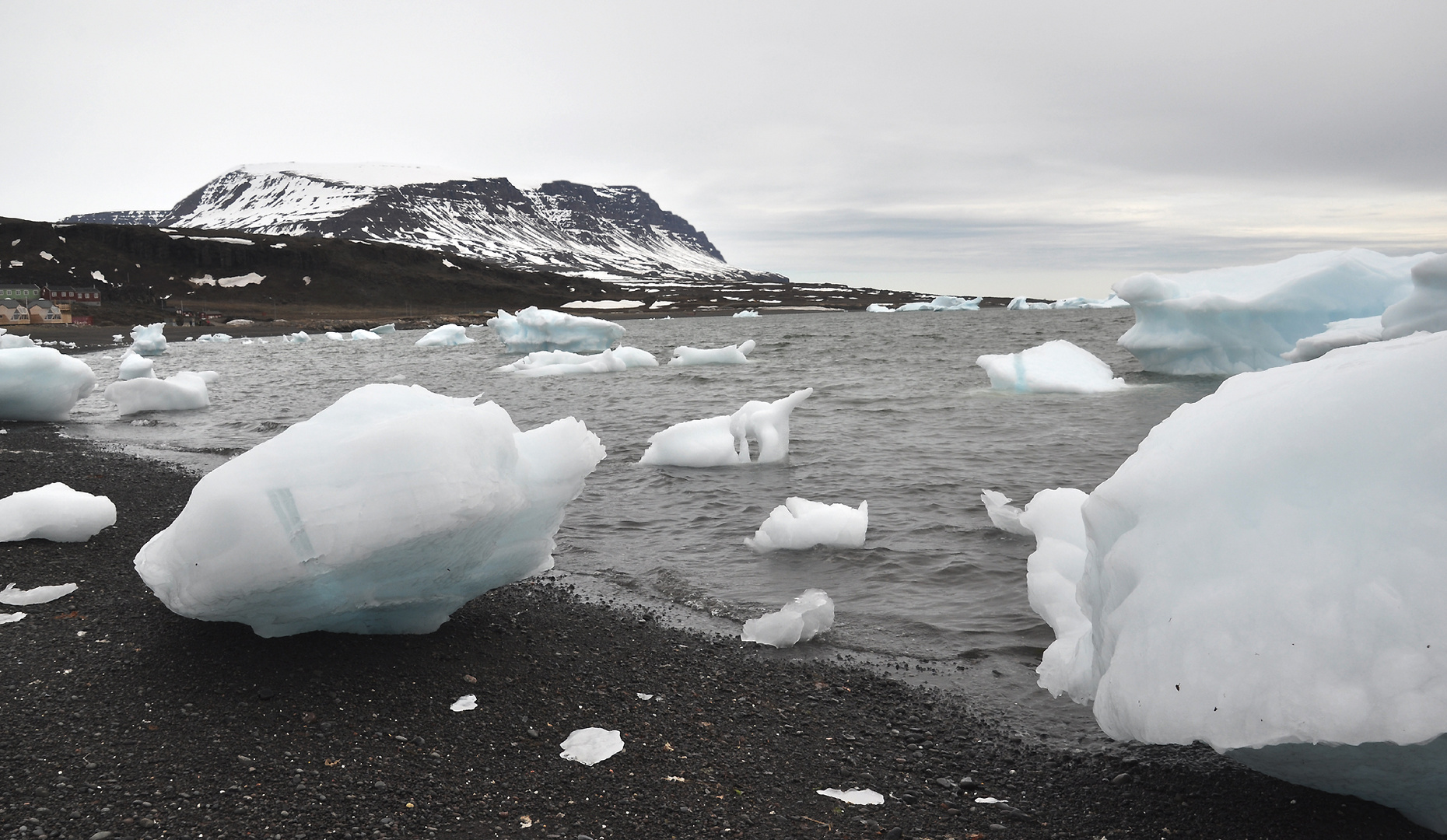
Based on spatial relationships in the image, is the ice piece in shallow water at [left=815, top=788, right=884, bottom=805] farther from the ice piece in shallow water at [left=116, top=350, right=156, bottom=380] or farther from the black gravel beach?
the ice piece in shallow water at [left=116, top=350, right=156, bottom=380]

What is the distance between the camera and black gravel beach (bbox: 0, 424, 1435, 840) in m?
3.85

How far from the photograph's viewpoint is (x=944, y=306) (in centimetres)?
9838

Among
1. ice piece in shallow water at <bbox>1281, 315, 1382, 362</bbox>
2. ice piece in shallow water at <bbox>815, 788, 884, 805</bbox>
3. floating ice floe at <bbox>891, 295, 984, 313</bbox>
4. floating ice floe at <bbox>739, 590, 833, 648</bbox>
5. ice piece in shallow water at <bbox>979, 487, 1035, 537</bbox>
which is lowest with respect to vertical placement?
ice piece in shallow water at <bbox>815, 788, 884, 805</bbox>

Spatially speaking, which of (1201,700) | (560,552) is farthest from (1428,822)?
(560,552)

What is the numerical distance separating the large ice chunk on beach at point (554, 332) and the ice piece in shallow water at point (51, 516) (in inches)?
1424

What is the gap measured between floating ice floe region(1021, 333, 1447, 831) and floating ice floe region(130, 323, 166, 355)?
158 ft

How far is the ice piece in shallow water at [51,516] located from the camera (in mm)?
7344

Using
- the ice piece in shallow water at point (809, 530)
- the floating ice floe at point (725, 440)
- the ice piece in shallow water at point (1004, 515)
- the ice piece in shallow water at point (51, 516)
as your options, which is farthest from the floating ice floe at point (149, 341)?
the ice piece in shallow water at point (1004, 515)

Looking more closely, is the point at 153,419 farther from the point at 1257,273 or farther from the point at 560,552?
the point at 1257,273

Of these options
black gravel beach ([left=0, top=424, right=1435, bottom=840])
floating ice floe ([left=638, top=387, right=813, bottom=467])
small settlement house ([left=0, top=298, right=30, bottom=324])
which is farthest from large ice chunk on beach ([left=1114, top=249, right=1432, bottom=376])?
small settlement house ([left=0, top=298, right=30, bottom=324])

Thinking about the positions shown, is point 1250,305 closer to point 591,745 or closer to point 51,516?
point 591,745

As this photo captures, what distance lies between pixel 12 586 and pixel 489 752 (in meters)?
4.33

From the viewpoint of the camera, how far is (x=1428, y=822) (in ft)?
12.5

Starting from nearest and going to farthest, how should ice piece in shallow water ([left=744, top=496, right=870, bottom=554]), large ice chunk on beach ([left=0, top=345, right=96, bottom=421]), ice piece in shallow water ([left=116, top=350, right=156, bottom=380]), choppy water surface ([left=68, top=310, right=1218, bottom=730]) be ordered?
choppy water surface ([left=68, top=310, right=1218, bottom=730]) → ice piece in shallow water ([left=744, top=496, right=870, bottom=554]) → large ice chunk on beach ([left=0, top=345, right=96, bottom=421]) → ice piece in shallow water ([left=116, top=350, right=156, bottom=380])
